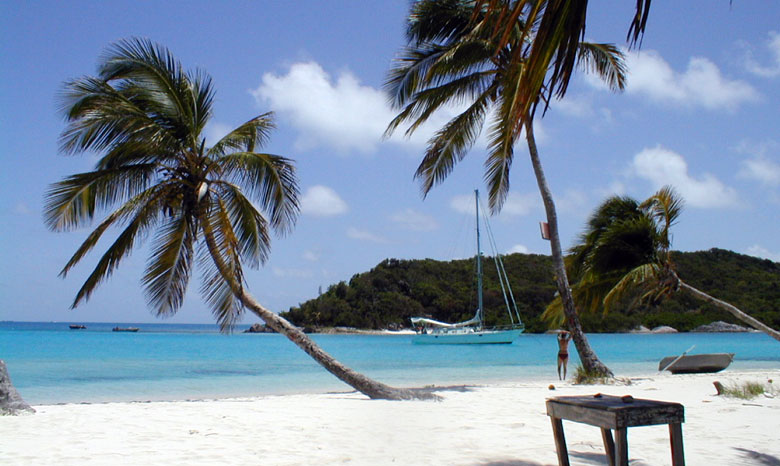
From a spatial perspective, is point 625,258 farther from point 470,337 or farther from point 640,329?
point 640,329

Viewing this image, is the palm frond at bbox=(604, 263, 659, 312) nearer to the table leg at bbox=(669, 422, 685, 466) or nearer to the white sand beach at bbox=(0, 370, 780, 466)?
the white sand beach at bbox=(0, 370, 780, 466)

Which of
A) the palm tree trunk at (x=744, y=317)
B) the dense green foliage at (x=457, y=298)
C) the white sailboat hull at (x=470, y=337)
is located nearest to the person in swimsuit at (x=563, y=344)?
the palm tree trunk at (x=744, y=317)

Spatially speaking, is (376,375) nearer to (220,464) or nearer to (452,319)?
(220,464)

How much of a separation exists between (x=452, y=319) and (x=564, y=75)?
211 ft

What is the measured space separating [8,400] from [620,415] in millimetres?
8020

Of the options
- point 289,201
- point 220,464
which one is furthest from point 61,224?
point 220,464

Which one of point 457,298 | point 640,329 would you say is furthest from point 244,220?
point 640,329

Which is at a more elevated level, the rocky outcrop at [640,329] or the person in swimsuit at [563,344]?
the person in swimsuit at [563,344]

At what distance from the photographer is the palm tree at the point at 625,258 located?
508 inches

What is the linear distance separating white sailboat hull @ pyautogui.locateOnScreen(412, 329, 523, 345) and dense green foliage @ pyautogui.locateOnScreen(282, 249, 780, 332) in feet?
25.6

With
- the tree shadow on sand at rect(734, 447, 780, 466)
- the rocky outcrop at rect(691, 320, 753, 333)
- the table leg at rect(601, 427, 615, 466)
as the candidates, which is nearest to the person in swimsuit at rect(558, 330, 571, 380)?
the tree shadow on sand at rect(734, 447, 780, 466)

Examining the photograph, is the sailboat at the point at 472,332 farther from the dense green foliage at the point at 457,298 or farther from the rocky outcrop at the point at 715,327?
the rocky outcrop at the point at 715,327

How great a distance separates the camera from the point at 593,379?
12617 mm

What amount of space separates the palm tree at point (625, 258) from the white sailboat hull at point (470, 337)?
1338 inches
